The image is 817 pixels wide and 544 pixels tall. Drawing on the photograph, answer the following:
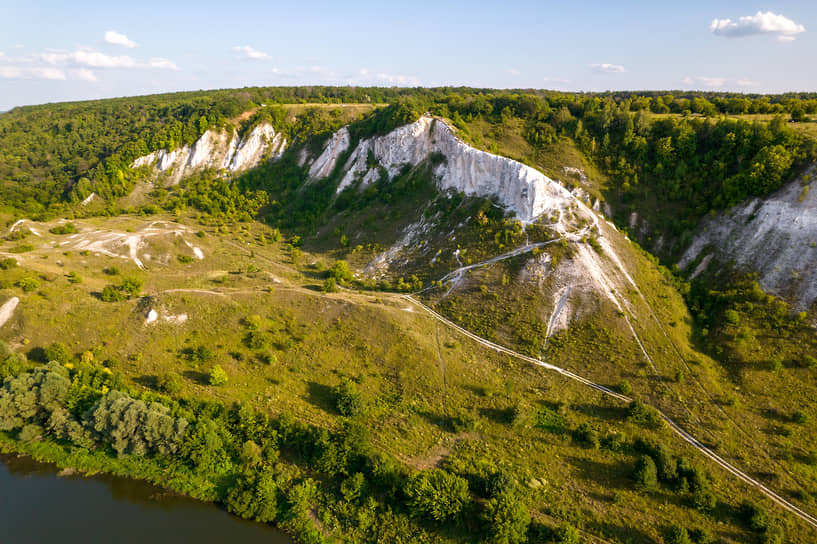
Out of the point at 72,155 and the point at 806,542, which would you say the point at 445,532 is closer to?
the point at 806,542

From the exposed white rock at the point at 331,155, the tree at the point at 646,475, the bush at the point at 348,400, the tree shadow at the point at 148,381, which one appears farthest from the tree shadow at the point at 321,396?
the exposed white rock at the point at 331,155

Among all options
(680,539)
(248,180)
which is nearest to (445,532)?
(680,539)

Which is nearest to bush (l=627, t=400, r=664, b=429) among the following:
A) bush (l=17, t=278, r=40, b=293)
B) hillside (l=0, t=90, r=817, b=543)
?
hillside (l=0, t=90, r=817, b=543)

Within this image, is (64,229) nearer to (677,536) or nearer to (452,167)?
(452,167)

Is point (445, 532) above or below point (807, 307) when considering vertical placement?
below

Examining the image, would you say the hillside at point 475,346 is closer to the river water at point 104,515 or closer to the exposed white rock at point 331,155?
the river water at point 104,515

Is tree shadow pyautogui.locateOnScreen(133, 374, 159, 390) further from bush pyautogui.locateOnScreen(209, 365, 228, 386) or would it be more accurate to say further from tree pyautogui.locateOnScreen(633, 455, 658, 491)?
tree pyautogui.locateOnScreen(633, 455, 658, 491)
